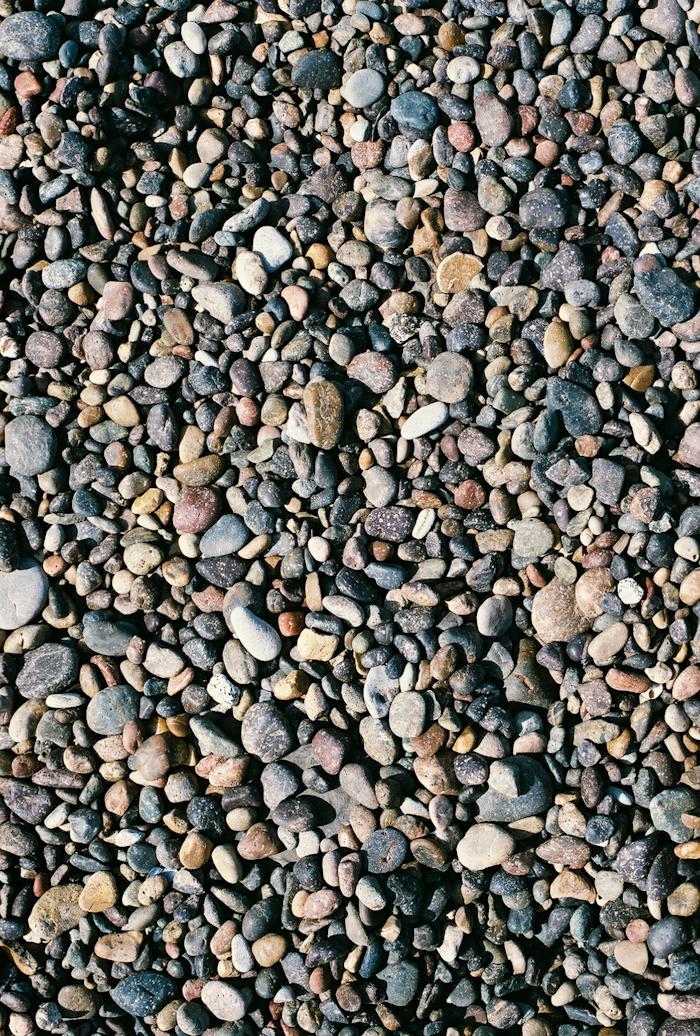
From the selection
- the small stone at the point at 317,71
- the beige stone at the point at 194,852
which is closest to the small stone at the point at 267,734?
the beige stone at the point at 194,852

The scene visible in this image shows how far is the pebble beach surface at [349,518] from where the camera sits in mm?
2131

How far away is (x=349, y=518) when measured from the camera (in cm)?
240

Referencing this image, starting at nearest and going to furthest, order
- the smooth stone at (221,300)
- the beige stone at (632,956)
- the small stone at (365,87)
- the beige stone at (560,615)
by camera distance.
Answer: the beige stone at (632,956), the beige stone at (560,615), the smooth stone at (221,300), the small stone at (365,87)

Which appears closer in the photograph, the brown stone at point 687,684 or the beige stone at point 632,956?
the beige stone at point 632,956

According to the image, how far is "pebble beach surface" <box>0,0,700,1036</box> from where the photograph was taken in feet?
6.99

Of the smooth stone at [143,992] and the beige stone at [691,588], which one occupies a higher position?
the beige stone at [691,588]

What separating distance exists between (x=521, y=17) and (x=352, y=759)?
2.28 meters

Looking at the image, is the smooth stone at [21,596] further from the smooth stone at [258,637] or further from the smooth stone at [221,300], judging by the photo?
the smooth stone at [221,300]

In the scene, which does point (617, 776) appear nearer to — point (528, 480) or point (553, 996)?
point (553, 996)

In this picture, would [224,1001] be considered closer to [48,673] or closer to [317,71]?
[48,673]

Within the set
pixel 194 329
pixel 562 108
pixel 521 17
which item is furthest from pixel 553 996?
pixel 521 17

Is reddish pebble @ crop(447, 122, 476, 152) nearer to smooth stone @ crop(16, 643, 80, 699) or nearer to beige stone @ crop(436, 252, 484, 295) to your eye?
beige stone @ crop(436, 252, 484, 295)

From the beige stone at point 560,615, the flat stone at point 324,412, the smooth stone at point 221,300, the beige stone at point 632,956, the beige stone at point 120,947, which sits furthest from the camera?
the smooth stone at point 221,300

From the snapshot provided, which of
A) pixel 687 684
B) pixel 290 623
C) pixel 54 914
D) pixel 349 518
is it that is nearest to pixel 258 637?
pixel 290 623
